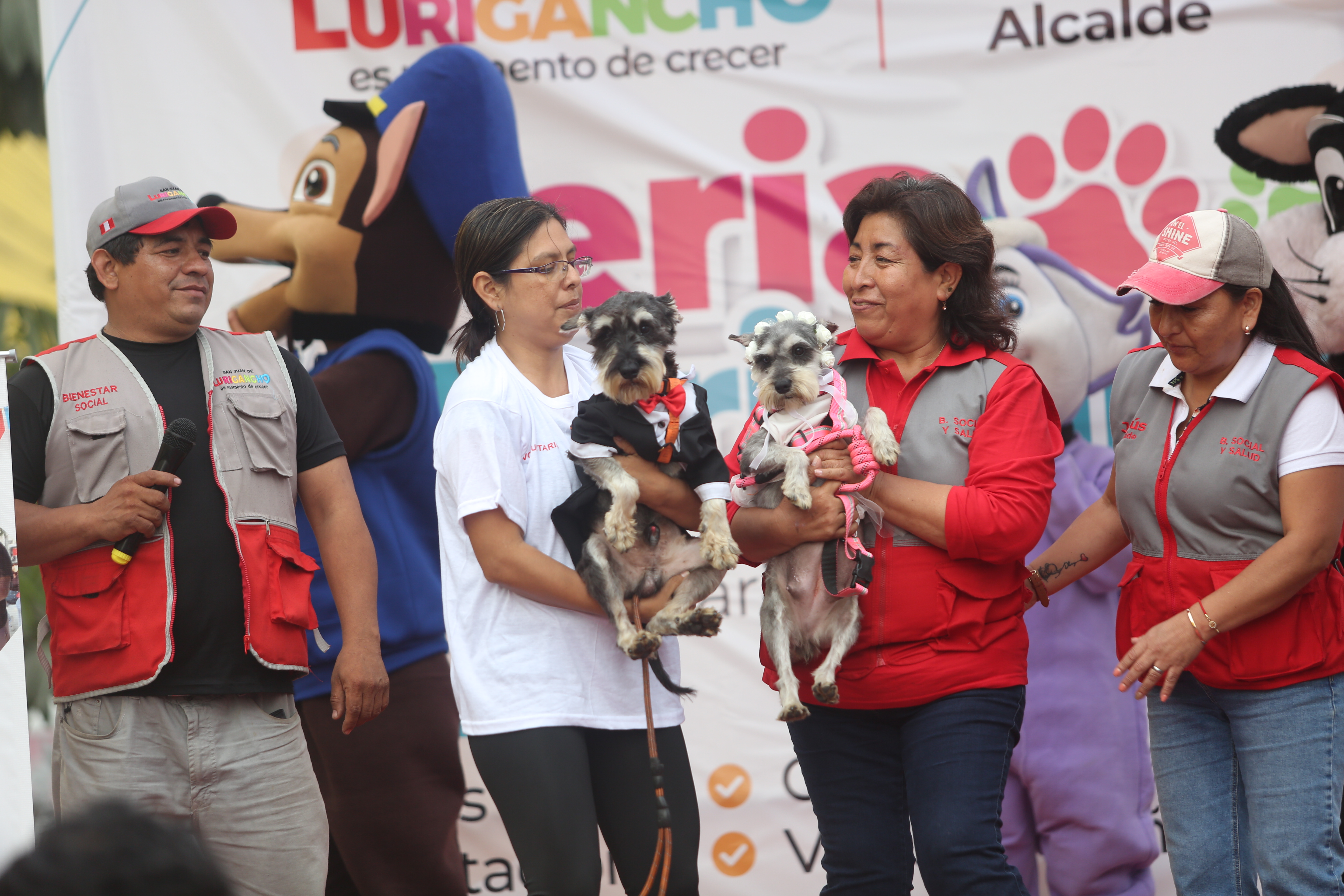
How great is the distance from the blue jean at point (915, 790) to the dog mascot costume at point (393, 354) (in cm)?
181

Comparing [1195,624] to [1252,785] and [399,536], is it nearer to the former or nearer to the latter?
[1252,785]

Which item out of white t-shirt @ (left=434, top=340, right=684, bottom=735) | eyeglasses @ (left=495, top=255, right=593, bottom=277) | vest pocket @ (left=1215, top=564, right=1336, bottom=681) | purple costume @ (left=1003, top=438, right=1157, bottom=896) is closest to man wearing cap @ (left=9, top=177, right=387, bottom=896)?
white t-shirt @ (left=434, top=340, right=684, bottom=735)

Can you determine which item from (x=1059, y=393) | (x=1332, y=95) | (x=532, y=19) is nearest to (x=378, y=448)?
(x=532, y=19)

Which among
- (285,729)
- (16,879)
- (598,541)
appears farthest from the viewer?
(285,729)

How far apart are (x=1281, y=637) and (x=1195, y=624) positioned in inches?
8.0

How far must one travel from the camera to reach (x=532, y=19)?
3.93 meters

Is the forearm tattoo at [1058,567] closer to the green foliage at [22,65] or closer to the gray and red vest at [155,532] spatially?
the gray and red vest at [155,532]

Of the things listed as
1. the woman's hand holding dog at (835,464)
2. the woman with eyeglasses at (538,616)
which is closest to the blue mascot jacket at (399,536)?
the woman with eyeglasses at (538,616)

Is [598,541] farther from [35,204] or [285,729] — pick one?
[35,204]

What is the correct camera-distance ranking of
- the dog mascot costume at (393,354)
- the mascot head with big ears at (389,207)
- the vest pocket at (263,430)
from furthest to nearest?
the mascot head with big ears at (389,207) < the dog mascot costume at (393,354) < the vest pocket at (263,430)

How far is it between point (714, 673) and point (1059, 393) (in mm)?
1585

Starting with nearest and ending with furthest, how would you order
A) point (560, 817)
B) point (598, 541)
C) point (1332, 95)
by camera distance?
point (560, 817), point (598, 541), point (1332, 95)

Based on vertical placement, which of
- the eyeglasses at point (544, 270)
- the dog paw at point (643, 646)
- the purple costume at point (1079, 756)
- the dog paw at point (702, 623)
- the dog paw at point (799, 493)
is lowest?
the purple costume at point (1079, 756)

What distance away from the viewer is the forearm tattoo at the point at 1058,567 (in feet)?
9.18
